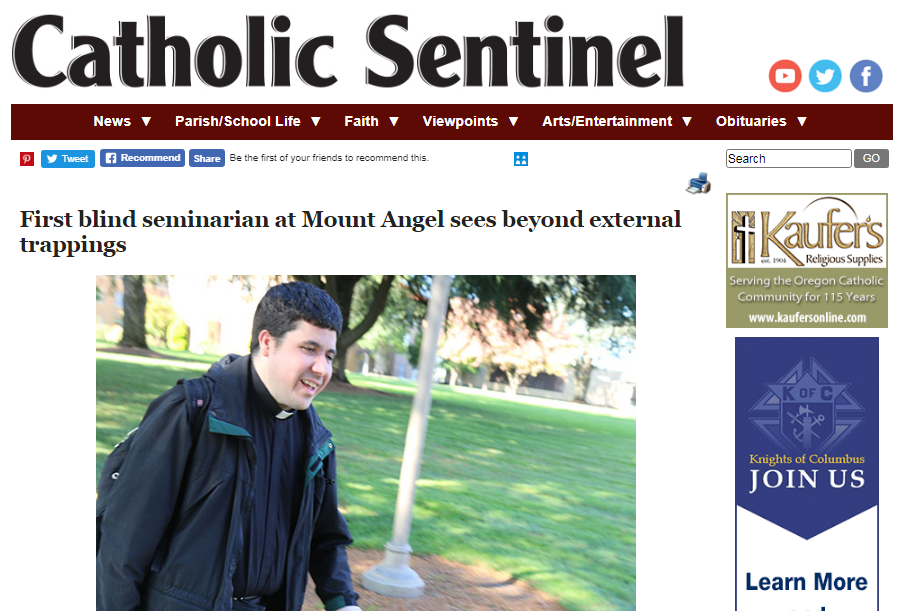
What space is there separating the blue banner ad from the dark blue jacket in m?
2.38

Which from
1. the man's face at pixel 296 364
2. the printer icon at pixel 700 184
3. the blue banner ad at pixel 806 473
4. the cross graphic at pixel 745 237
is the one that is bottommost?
the blue banner ad at pixel 806 473

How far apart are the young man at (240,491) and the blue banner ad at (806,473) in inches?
78.2

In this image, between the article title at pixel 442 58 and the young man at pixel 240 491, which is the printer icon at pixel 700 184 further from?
the young man at pixel 240 491

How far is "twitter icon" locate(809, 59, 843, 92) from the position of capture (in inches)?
146

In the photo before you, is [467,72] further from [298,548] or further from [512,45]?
[298,548]

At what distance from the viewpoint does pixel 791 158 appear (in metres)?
3.72

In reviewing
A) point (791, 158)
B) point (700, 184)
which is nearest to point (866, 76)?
point (791, 158)

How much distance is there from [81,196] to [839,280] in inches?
152

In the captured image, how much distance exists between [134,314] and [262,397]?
27.3 ft

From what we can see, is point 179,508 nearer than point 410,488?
Yes

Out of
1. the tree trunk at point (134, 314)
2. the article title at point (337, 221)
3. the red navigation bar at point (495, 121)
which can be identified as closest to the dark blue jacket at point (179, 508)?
the article title at point (337, 221)

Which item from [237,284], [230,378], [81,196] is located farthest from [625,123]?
[237,284]

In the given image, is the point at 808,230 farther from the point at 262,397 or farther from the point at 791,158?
the point at 262,397

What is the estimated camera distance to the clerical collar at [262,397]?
3020 mm
